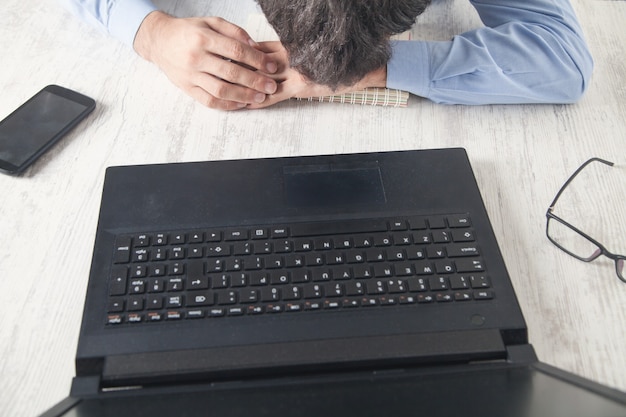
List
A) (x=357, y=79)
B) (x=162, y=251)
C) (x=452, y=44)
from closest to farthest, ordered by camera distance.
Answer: (x=162, y=251), (x=357, y=79), (x=452, y=44)

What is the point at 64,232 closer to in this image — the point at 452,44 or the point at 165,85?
the point at 165,85

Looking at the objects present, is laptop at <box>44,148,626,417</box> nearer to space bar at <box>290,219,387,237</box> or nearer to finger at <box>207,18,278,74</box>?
space bar at <box>290,219,387,237</box>

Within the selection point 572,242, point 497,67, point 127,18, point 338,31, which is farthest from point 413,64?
point 127,18

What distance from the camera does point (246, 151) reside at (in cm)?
83

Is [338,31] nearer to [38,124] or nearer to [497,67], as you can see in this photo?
[497,67]

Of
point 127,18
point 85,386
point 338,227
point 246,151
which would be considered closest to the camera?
point 85,386

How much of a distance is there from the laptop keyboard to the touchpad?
4cm

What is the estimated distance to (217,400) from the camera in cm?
59

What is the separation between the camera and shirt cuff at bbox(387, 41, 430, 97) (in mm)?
877

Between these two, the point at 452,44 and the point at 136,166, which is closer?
the point at 136,166

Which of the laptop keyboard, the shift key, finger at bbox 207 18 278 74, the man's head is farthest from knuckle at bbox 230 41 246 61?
the shift key

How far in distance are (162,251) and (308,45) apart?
0.95ft

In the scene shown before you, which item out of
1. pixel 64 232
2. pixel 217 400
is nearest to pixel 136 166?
pixel 64 232

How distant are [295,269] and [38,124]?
0.42 metres
